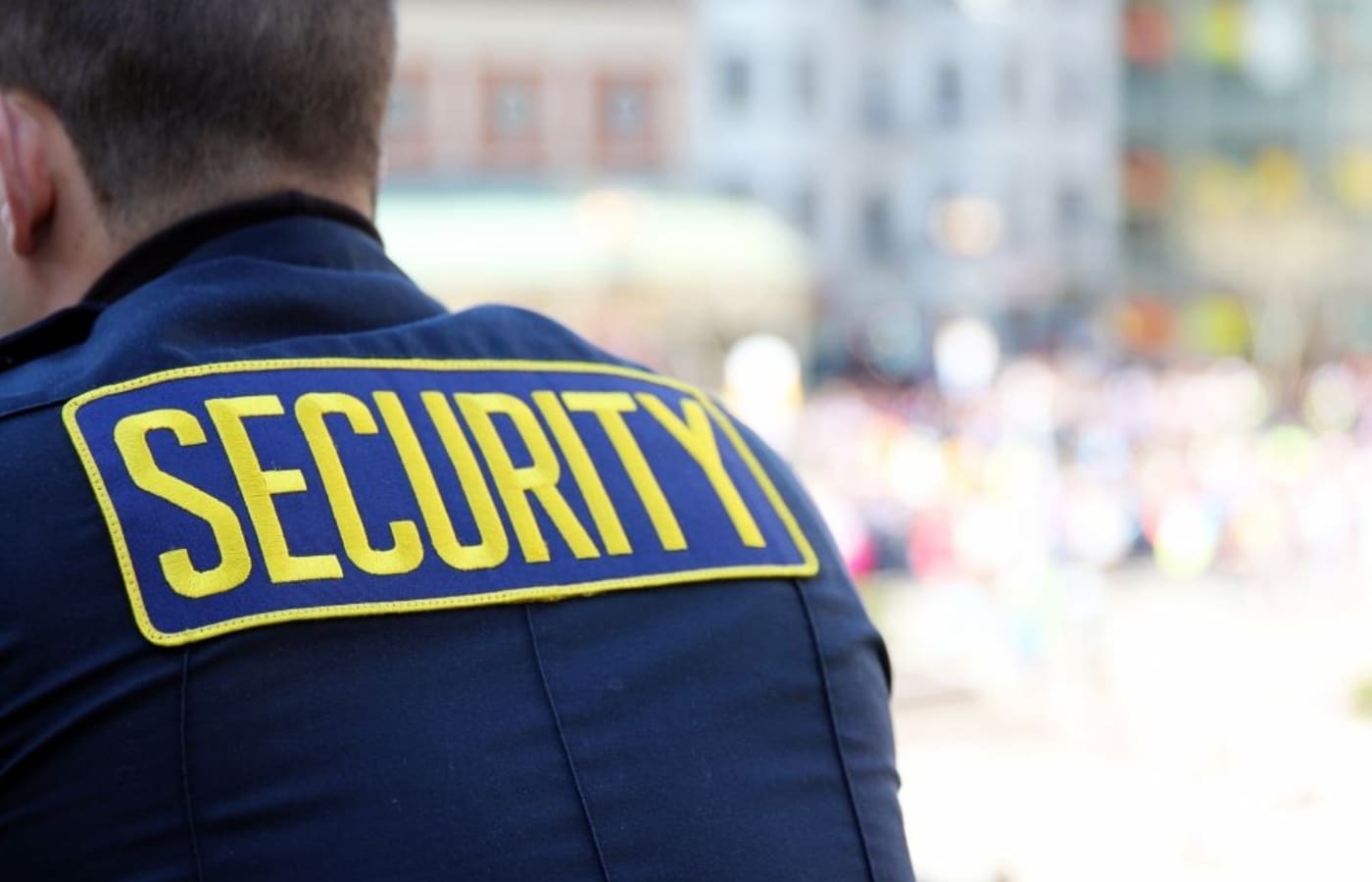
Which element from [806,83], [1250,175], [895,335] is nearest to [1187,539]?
[895,335]

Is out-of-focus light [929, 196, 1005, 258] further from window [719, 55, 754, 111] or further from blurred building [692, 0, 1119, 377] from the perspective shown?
window [719, 55, 754, 111]

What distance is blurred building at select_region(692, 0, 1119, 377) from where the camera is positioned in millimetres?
42844

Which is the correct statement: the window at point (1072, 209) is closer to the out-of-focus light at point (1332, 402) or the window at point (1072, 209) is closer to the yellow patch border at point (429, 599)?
the out-of-focus light at point (1332, 402)

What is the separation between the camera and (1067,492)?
15719 millimetres

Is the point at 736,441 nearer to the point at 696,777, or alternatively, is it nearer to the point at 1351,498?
the point at 696,777

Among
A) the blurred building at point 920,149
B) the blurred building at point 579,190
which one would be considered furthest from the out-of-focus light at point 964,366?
the blurred building at point 920,149

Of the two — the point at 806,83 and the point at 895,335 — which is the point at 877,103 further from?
the point at 895,335

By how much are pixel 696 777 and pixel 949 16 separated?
45.8 m

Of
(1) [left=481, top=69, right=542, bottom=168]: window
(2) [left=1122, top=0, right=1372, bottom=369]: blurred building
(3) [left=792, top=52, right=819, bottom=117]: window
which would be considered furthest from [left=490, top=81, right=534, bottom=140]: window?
(2) [left=1122, top=0, right=1372, bottom=369]: blurred building

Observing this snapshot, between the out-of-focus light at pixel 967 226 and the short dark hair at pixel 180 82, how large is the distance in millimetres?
44016

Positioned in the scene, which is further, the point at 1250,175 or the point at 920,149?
the point at 1250,175

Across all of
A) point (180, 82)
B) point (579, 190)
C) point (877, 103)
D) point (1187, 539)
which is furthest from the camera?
point (877, 103)

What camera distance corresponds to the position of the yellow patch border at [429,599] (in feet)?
4.09

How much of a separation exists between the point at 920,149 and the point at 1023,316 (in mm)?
4664
